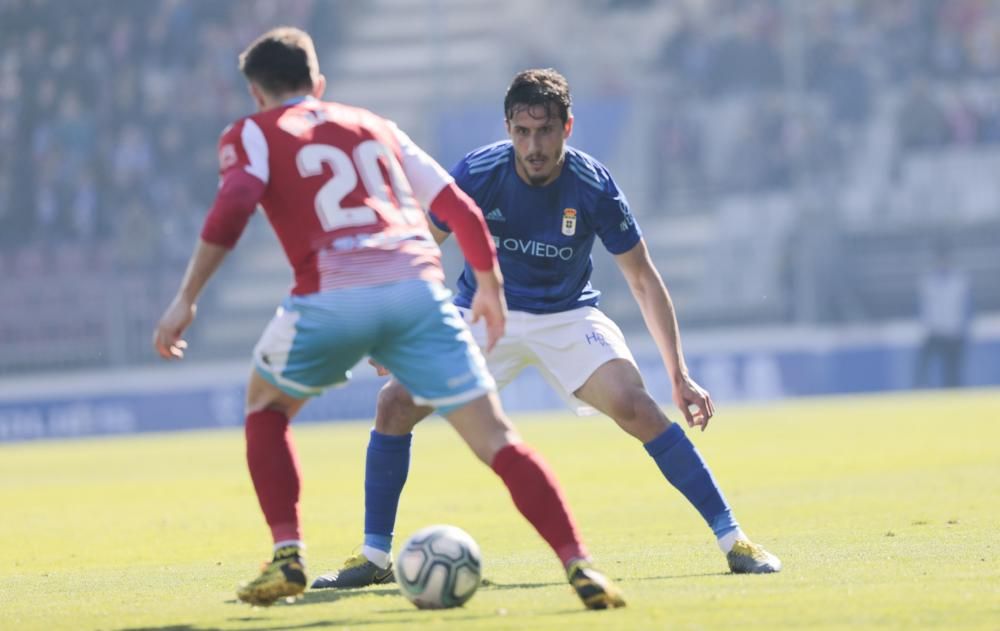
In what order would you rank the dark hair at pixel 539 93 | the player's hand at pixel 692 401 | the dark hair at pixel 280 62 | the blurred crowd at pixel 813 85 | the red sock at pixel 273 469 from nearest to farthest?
the dark hair at pixel 280 62, the red sock at pixel 273 469, the dark hair at pixel 539 93, the player's hand at pixel 692 401, the blurred crowd at pixel 813 85

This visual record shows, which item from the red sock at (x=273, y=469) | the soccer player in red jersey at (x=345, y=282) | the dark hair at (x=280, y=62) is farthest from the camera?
the red sock at (x=273, y=469)

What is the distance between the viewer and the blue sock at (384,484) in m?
7.55

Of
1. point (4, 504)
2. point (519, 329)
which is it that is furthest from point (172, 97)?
point (519, 329)

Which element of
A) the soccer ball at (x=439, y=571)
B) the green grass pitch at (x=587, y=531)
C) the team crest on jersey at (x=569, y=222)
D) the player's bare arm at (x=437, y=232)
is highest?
the team crest on jersey at (x=569, y=222)

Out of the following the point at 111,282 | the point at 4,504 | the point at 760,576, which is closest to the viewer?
the point at 760,576

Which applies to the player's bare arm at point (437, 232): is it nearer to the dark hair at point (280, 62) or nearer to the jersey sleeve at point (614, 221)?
the jersey sleeve at point (614, 221)

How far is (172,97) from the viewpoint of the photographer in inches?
1161

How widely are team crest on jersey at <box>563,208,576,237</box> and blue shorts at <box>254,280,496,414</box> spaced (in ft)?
5.72

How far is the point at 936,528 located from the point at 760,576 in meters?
2.20

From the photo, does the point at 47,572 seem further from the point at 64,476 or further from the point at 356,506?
the point at 64,476

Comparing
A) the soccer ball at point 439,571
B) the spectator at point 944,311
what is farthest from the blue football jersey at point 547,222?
the spectator at point 944,311

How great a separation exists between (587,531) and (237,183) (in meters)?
4.60

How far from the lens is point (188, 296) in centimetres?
583

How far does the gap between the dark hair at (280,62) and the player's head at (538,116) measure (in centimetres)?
135
